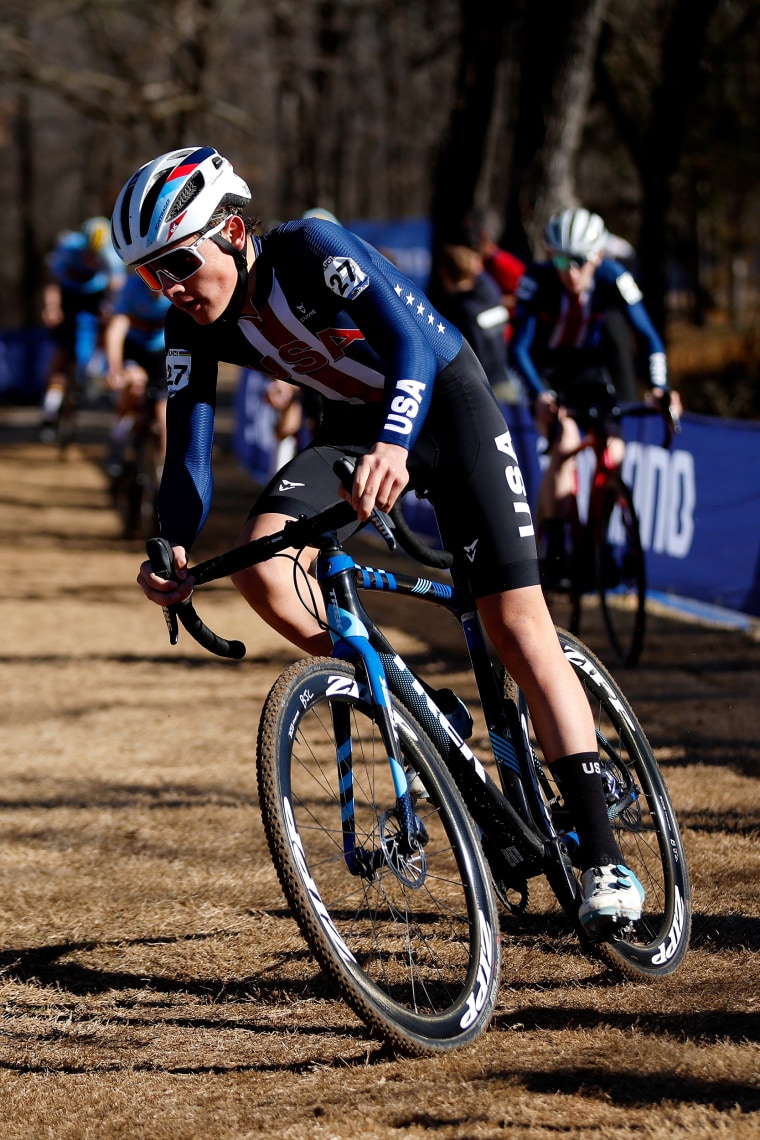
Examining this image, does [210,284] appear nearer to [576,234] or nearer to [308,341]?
[308,341]

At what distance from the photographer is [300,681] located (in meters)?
2.93

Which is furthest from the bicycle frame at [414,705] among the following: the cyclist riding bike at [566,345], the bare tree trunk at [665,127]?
the bare tree trunk at [665,127]

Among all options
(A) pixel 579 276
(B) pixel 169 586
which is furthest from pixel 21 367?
(B) pixel 169 586

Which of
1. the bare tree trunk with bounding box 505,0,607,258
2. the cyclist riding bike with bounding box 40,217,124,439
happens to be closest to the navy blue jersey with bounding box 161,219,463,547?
the bare tree trunk with bounding box 505,0,607,258

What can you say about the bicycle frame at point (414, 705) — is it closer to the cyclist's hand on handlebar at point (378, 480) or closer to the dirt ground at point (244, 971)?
the cyclist's hand on handlebar at point (378, 480)

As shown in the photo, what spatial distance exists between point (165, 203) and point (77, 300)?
12.9m

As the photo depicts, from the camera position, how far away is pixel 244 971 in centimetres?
378

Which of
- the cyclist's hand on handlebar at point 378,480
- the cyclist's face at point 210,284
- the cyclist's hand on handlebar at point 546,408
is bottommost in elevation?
the cyclist's hand on handlebar at point 378,480

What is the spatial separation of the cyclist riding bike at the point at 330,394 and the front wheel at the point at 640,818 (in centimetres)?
25

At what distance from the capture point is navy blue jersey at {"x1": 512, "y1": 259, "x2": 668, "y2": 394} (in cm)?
744

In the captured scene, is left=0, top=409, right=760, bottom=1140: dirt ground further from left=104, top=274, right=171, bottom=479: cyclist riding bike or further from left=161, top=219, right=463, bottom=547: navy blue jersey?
left=104, top=274, right=171, bottom=479: cyclist riding bike

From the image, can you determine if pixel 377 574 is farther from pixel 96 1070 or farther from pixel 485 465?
pixel 96 1070

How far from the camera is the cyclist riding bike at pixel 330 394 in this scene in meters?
3.19

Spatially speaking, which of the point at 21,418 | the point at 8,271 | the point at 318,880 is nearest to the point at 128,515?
the point at 318,880
